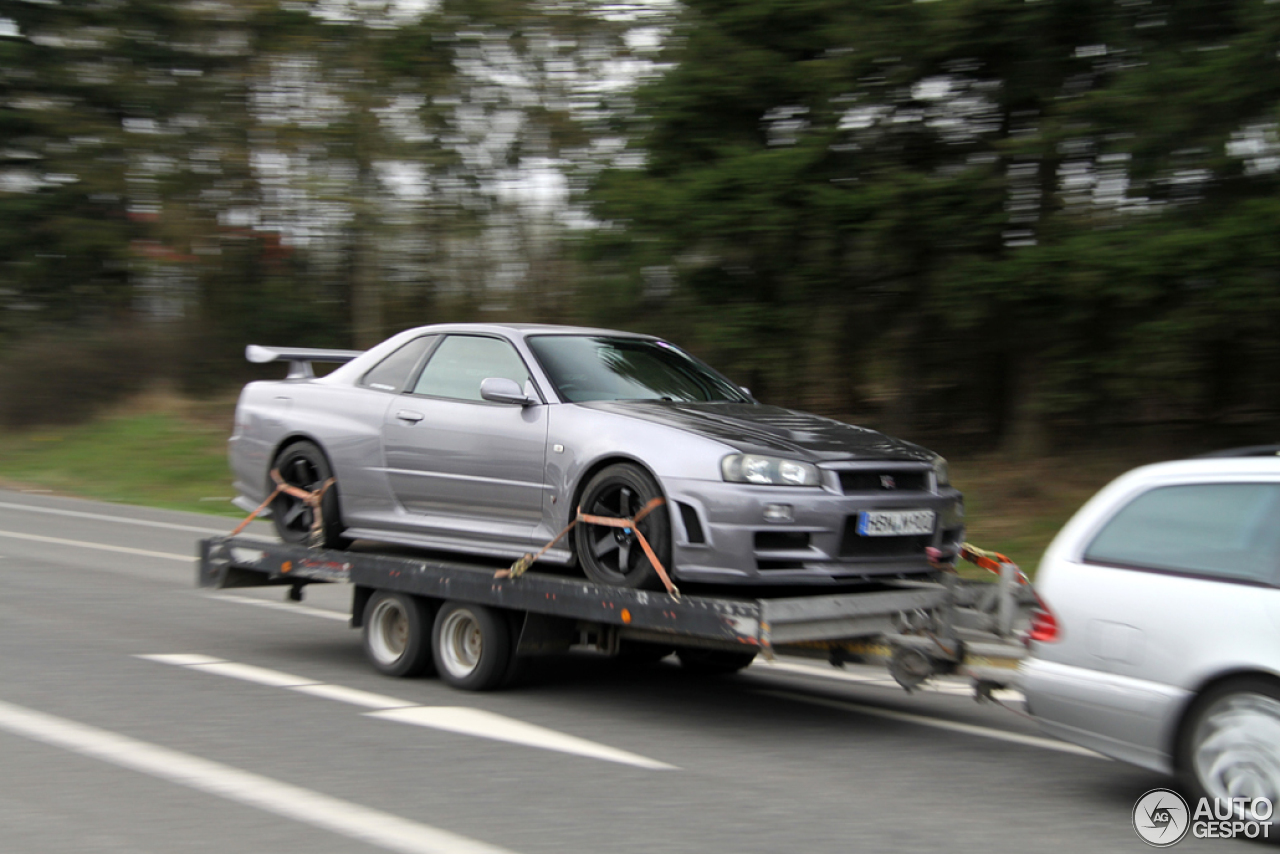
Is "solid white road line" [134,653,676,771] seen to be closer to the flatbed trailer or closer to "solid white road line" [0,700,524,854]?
the flatbed trailer

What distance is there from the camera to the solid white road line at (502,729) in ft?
18.9

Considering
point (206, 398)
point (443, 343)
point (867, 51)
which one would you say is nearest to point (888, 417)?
point (867, 51)

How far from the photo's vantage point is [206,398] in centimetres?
2475

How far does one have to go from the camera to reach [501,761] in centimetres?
561

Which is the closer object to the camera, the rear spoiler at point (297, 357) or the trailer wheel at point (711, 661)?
the trailer wheel at point (711, 661)

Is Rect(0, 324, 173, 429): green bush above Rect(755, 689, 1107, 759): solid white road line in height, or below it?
above

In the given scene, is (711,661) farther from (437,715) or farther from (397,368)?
(397,368)

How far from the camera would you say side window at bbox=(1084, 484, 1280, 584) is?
475 cm

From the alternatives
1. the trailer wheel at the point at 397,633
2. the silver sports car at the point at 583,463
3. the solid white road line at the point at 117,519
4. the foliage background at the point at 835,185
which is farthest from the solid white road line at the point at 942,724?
the solid white road line at the point at 117,519

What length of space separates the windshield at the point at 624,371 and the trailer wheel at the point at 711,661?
1530 mm

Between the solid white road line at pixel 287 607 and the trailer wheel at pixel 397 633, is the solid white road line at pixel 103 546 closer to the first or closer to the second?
the solid white road line at pixel 287 607

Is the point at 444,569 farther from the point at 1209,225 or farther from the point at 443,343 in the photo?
the point at 1209,225
